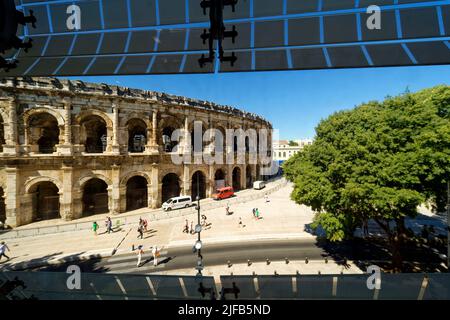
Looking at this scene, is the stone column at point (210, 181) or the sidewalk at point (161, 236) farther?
the stone column at point (210, 181)

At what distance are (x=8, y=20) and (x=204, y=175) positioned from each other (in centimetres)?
2815

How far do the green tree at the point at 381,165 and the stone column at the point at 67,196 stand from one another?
2207cm

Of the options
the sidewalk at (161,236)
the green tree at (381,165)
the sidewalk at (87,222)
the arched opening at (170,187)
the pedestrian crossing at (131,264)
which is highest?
the green tree at (381,165)

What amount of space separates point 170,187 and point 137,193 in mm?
4642

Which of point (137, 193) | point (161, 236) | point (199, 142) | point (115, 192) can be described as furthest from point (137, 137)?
point (161, 236)

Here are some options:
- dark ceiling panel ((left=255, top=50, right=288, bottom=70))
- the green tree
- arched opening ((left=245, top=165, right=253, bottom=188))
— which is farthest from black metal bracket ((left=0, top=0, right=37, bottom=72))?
arched opening ((left=245, top=165, right=253, bottom=188))

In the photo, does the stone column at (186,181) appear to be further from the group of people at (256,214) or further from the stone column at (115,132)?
the group of people at (256,214)

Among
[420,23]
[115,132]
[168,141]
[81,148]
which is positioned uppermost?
[115,132]

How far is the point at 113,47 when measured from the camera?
461cm

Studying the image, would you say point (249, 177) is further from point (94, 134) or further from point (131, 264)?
point (131, 264)

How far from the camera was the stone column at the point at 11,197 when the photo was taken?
19.1 meters

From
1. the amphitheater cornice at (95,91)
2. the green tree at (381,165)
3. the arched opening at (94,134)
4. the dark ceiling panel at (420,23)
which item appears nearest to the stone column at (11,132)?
the amphitheater cornice at (95,91)

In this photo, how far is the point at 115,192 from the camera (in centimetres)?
2323
